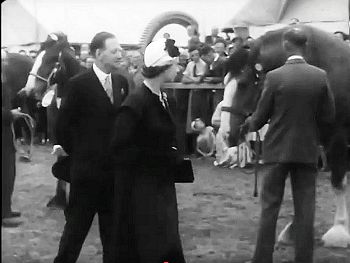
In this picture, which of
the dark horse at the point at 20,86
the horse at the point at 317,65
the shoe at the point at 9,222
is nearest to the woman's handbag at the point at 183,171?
the dark horse at the point at 20,86

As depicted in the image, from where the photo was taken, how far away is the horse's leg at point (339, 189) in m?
5.23

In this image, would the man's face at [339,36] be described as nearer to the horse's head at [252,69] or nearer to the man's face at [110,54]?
the horse's head at [252,69]

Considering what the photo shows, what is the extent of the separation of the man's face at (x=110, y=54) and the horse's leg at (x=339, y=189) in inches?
76.3

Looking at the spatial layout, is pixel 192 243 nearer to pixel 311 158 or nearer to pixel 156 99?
pixel 311 158

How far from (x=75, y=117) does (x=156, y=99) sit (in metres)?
0.55

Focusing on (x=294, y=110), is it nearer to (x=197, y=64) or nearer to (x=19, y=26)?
(x=197, y=64)

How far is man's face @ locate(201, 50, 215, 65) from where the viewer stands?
179 inches

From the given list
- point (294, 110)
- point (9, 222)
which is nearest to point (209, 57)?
point (294, 110)

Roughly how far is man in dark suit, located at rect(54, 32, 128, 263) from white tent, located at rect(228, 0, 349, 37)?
0.75m

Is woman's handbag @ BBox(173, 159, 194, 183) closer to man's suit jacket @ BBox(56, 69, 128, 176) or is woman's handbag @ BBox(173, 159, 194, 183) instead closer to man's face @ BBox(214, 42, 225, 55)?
man's suit jacket @ BBox(56, 69, 128, 176)

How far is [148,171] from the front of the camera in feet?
11.9

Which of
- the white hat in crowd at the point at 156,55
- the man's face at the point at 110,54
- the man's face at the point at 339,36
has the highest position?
the white hat in crowd at the point at 156,55

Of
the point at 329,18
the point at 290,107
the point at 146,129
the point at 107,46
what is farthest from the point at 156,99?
the point at 329,18

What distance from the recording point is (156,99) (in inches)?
140
